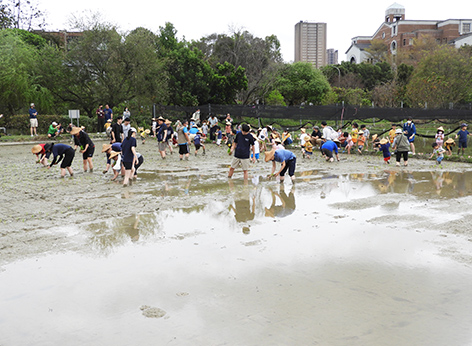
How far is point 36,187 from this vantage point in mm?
11898

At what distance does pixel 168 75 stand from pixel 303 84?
19.5m

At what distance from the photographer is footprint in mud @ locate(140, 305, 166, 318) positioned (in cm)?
468

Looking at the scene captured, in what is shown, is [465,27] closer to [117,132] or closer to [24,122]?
[24,122]

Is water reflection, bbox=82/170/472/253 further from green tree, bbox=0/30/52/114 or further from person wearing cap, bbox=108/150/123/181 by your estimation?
green tree, bbox=0/30/52/114

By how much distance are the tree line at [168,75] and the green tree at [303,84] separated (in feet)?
0.36

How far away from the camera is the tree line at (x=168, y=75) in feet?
105

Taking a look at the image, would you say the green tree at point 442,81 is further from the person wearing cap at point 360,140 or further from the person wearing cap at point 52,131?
the person wearing cap at point 52,131

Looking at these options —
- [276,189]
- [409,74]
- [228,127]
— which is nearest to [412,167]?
[276,189]

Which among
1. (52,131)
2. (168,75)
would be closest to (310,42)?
(168,75)

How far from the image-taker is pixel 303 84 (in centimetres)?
5138

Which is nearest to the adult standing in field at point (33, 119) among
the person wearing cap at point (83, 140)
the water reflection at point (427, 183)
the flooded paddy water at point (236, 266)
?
the person wearing cap at point (83, 140)

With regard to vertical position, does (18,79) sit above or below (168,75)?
below

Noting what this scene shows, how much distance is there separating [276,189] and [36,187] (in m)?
6.09

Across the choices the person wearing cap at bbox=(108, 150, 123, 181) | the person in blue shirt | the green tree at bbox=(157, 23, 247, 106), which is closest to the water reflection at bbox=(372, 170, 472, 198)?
the person in blue shirt
